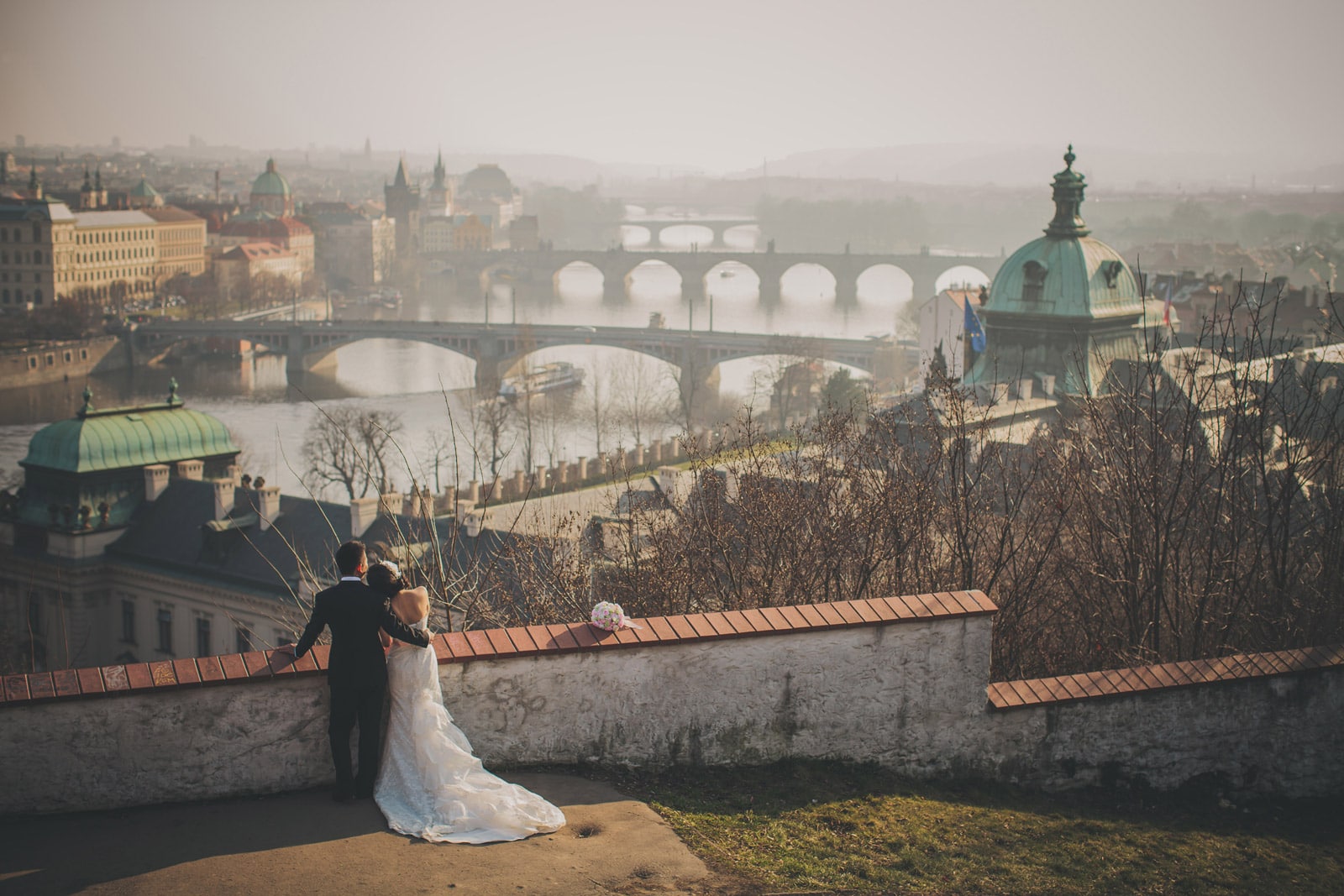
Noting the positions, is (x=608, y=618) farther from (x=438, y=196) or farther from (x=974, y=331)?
(x=438, y=196)

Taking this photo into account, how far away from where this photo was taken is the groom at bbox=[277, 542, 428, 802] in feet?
15.6

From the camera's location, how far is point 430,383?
49.4m

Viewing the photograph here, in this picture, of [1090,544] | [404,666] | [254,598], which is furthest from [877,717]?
[254,598]

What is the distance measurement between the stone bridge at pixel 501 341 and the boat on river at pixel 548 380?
619 mm

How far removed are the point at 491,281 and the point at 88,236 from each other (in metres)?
23.7

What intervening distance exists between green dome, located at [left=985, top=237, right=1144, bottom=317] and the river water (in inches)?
364

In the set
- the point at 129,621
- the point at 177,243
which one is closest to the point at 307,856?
the point at 129,621

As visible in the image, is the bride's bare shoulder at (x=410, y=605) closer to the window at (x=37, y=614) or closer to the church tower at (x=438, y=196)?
the window at (x=37, y=614)

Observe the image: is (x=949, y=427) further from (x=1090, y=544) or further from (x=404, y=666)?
(x=404, y=666)

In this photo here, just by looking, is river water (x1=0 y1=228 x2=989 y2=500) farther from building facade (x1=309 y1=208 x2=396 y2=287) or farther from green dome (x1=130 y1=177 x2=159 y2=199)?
green dome (x1=130 y1=177 x2=159 y2=199)

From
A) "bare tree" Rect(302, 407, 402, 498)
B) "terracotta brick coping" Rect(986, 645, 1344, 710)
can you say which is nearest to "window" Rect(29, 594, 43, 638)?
"bare tree" Rect(302, 407, 402, 498)

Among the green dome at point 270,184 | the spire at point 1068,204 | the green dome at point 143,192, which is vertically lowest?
the spire at point 1068,204

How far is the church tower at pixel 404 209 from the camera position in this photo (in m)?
106

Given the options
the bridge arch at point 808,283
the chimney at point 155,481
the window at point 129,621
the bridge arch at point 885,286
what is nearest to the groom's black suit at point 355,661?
the window at point 129,621
